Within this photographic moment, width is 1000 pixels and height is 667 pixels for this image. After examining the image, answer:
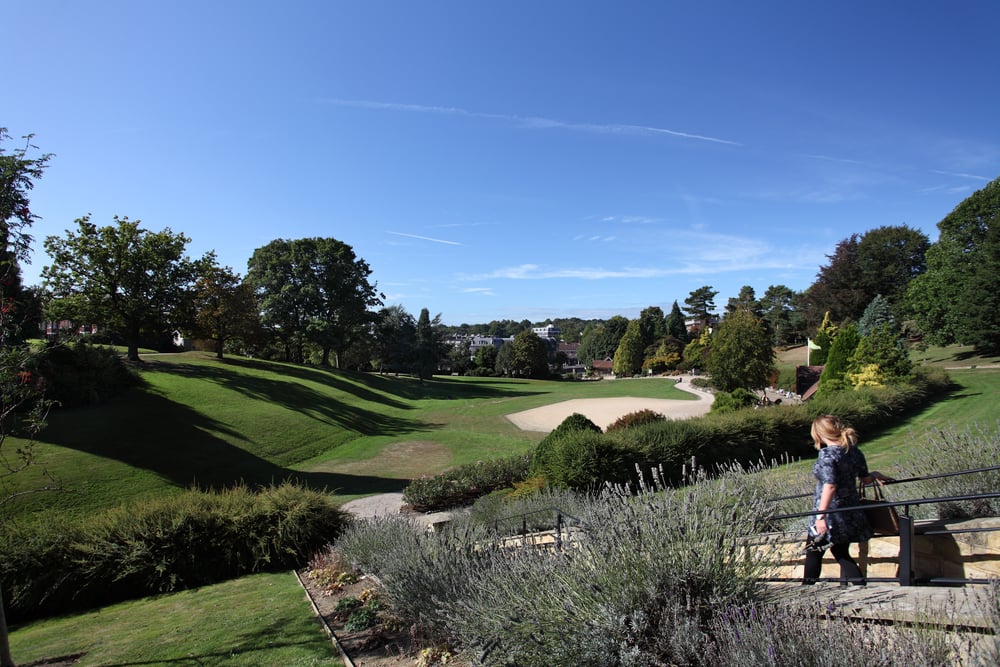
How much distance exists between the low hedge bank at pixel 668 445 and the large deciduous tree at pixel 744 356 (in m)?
6.65

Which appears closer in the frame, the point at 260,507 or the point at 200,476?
the point at 260,507

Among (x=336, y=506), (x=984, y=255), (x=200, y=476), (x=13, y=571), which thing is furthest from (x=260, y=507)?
(x=984, y=255)

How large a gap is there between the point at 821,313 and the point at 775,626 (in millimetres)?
59726

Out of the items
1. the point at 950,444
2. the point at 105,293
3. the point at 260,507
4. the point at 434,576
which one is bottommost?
the point at 260,507

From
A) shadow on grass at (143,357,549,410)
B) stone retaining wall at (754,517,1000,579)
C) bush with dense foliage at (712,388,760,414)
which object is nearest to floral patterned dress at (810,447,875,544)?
stone retaining wall at (754,517,1000,579)

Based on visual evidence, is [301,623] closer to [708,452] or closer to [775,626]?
[775,626]

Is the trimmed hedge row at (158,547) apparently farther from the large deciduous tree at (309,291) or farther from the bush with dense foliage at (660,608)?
the large deciduous tree at (309,291)

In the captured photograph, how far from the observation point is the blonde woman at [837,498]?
13.6ft

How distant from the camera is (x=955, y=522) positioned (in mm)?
4789

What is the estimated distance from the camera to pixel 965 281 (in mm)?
31406

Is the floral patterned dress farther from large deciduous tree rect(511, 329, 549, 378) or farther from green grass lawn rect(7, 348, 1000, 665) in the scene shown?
large deciduous tree rect(511, 329, 549, 378)

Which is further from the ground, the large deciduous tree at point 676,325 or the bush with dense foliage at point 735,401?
the large deciduous tree at point 676,325

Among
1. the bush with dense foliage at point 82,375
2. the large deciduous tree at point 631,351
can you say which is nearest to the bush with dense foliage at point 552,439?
the bush with dense foliage at point 82,375

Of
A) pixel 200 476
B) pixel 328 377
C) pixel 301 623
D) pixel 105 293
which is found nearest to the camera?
pixel 301 623
